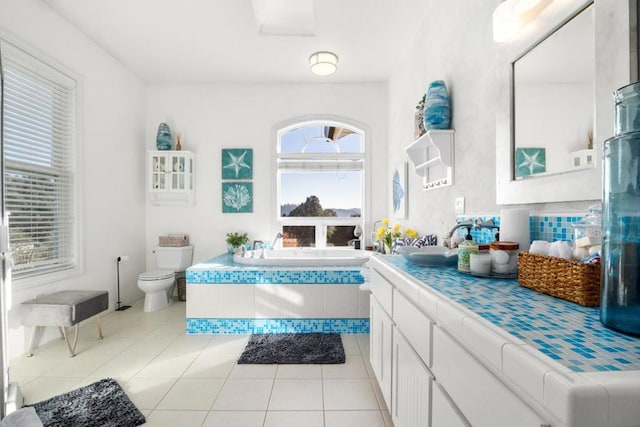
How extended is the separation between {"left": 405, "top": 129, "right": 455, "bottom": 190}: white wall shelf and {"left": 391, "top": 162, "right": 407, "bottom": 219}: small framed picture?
545 mm

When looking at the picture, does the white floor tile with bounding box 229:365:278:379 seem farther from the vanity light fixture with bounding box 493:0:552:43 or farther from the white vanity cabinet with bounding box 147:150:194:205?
the white vanity cabinet with bounding box 147:150:194:205

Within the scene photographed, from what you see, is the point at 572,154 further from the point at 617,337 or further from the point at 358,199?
the point at 358,199

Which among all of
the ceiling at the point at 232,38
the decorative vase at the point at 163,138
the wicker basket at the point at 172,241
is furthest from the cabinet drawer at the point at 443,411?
the decorative vase at the point at 163,138

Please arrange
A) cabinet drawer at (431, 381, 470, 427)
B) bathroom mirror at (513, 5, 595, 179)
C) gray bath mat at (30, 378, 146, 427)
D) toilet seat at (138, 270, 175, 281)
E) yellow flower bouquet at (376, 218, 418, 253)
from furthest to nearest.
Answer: toilet seat at (138, 270, 175, 281) → yellow flower bouquet at (376, 218, 418, 253) → gray bath mat at (30, 378, 146, 427) → bathroom mirror at (513, 5, 595, 179) → cabinet drawer at (431, 381, 470, 427)

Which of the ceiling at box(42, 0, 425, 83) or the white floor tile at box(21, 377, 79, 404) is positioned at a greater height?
the ceiling at box(42, 0, 425, 83)

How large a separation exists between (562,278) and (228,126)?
4077 mm

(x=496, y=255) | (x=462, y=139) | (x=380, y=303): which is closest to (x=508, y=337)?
(x=496, y=255)

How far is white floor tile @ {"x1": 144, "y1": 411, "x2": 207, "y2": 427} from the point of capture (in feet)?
5.55

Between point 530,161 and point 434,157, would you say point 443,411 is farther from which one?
point 434,157

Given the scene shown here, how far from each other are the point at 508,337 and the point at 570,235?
0.77 m

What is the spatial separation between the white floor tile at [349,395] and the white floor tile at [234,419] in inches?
14.8

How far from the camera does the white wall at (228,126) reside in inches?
168

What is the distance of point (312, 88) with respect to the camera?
168 inches

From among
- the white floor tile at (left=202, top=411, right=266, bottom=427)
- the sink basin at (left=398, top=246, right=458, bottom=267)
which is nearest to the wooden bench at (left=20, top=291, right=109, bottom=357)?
the white floor tile at (left=202, top=411, right=266, bottom=427)
